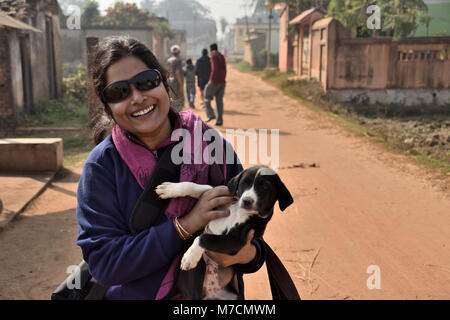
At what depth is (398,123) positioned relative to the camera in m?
12.4

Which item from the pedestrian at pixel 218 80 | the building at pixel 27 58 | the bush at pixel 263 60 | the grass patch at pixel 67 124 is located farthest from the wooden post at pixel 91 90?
the bush at pixel 263 60

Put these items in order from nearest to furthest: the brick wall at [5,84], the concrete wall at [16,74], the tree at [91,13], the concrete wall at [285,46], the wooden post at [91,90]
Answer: the wooden post at [91,90] < the brick wall at [5,84] < the concrete wall at [16,74] < the concrete wall at [285,46] < the tree at [91,13]

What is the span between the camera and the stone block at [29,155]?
747 cm

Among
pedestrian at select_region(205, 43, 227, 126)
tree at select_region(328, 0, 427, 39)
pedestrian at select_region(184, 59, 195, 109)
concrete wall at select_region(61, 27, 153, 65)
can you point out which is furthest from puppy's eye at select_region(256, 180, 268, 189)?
concrete wall at select_region(61, 27, 153, 65)

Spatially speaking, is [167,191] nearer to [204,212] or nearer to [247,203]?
[204,212]

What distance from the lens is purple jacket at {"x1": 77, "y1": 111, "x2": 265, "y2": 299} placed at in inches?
69.7

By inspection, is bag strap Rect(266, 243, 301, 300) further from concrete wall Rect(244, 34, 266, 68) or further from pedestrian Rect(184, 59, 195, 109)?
concrete wall Rect(244, 34, 266, 68)

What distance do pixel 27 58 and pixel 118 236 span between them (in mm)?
13634

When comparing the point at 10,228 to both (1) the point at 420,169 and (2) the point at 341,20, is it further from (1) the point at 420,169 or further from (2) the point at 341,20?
(2) the point at 341,20

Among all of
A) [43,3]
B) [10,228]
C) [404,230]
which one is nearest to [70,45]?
[43,3]

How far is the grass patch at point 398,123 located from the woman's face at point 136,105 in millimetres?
6626

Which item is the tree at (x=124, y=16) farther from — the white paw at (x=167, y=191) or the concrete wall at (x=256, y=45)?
the white paw at (x=167, y=191)

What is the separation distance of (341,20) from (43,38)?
32.9ft

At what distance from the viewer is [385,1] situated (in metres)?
14.6
